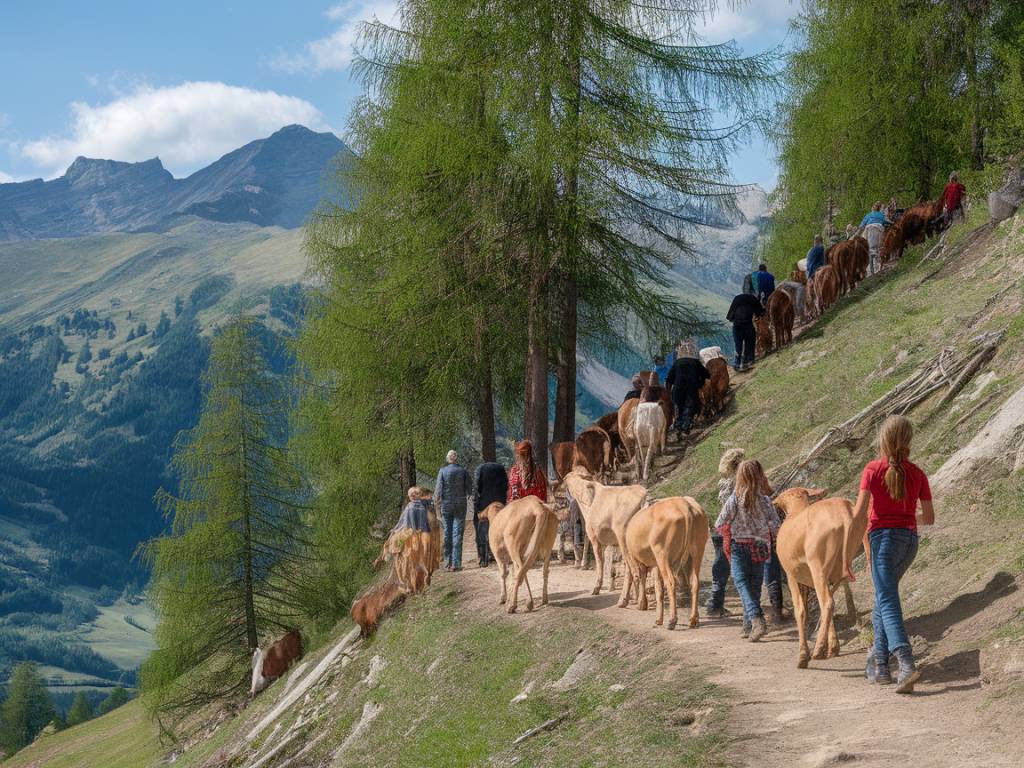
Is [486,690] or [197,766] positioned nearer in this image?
[486,690]

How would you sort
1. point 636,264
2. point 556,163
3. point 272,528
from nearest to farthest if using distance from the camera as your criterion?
point 556,163, point 636,264, point 272,528

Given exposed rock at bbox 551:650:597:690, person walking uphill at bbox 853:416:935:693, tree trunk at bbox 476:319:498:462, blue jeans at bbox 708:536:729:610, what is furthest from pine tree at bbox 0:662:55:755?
person walking uphill at bbox 853:416:935:693

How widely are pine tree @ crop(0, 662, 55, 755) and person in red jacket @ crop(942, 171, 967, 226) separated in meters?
81.4

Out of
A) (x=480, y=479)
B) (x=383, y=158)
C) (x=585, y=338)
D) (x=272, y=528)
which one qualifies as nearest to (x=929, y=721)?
(x=480, y=479)

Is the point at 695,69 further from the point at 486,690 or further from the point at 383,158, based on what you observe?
the point at 486,690

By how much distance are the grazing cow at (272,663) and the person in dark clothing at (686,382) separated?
11.5 meters

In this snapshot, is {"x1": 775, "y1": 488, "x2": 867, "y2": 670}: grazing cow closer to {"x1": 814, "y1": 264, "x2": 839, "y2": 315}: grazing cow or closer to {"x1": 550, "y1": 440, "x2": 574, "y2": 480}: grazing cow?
{"x1": 550, "y1": 440, "x2": 574, "y2": 480}: grazing cow

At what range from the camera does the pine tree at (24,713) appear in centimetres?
8436

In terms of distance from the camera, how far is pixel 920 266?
2233 centimetres

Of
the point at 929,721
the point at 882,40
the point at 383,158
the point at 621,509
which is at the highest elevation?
the point at 882,40

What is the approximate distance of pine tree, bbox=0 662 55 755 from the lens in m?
84.4

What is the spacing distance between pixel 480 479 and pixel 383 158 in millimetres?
9570

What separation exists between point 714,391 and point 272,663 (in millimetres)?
12677

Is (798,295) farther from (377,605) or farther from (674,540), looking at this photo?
(674,540)
